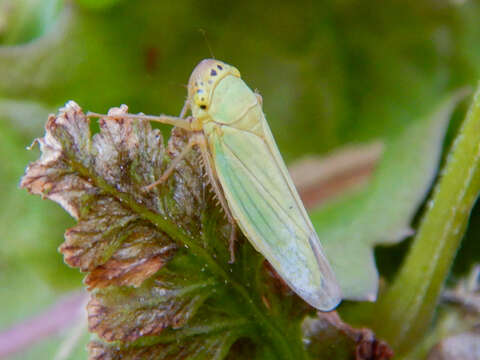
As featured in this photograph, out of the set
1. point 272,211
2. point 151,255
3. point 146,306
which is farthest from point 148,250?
point 272,211

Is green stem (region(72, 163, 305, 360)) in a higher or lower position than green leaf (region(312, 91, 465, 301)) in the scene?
higher

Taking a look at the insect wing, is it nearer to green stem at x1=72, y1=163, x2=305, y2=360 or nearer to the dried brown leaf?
green stem at x1=72, y1=163, x2=305, y2=360

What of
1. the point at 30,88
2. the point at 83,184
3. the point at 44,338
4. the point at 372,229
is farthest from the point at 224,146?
the point at 44,338

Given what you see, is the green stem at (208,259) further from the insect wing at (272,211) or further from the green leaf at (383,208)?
the green leaf at (383,208)

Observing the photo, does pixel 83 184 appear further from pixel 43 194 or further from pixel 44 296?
pixel 44 296

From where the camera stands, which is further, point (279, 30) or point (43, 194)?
point (279, 30)

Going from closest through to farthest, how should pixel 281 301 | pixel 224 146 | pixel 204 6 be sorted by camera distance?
pixel 281 301
pixel 224 146
pixel 204 6

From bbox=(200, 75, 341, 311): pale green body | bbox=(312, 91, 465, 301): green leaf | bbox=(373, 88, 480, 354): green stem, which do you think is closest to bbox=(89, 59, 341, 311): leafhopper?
bbox=(200, 75, 341, 311): pale green body
